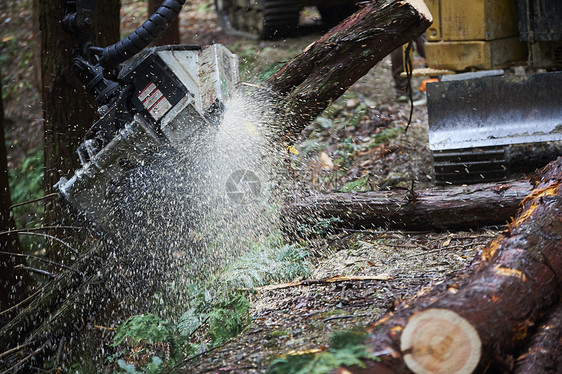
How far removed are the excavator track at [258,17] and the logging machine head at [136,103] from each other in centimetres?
709

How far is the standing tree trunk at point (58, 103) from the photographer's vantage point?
14.7ft

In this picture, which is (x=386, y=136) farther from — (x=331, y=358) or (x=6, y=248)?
(x=331, y=358)

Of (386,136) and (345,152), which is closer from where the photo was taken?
(345,152)

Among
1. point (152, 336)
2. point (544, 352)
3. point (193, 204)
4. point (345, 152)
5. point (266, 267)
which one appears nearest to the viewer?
point (544, 352)

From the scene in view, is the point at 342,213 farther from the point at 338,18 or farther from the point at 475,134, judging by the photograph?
the point at 338,18

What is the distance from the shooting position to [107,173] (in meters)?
3.53

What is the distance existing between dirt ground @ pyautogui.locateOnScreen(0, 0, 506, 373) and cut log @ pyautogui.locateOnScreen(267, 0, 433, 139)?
759 mm

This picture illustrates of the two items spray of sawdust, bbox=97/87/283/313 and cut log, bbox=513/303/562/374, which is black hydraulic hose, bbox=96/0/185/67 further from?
cut log, bbox=513/303/562/374

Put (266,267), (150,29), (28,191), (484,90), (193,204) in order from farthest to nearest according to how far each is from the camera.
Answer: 1. (28,191)
2. (484,90)
3. (193,204)
4. (266,267)
5. (150,29)

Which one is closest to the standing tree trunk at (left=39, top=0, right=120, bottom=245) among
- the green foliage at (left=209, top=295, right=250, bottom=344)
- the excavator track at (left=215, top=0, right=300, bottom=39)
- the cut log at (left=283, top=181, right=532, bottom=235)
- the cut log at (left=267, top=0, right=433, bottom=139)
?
the cut log at (left=267, top=0, right=433, bottom=139)

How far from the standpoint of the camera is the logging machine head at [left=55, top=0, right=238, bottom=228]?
3383 millimetres

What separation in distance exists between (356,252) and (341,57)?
130 centimetres

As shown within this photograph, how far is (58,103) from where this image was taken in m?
4.50

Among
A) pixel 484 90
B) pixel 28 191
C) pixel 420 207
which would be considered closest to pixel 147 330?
pixel 420 207
